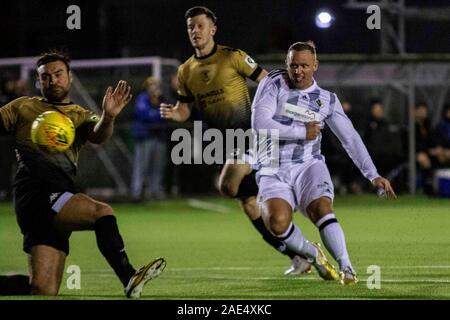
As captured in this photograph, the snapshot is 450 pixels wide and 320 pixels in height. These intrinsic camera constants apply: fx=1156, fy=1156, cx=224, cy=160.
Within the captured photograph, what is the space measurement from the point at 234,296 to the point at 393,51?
1607 cm

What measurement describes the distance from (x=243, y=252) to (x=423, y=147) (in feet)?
28.0

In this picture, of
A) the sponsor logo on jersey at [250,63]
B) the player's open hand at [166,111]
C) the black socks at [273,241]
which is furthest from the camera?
the sponsor logo on jersey at [250,63]

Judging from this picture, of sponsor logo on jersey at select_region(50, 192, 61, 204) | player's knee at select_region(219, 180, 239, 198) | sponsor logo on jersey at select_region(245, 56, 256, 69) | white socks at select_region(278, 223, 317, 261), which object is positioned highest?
sponsor logo on jersey at select_region(245, 56, 256, 69)

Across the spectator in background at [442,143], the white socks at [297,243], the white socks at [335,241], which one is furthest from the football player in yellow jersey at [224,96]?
the spectator in background at [442,143]

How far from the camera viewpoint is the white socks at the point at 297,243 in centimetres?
905

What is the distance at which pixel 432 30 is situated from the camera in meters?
25.4

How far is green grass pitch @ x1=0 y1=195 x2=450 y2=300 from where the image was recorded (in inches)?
340

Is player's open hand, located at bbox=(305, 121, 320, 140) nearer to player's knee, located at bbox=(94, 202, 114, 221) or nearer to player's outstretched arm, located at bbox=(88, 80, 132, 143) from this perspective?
player's outstretched arm, located at bbox=(88, 80, 132, 143)

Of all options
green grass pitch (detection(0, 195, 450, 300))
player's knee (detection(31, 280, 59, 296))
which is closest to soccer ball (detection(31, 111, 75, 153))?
player's knee (detection(31, 280, 59, 296))

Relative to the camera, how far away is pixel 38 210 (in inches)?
321

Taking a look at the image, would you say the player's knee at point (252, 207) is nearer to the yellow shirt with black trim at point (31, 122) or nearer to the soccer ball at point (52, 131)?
the yellow shirt with black trim at point (31, 122)

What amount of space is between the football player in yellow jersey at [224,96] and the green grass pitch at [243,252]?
755mm

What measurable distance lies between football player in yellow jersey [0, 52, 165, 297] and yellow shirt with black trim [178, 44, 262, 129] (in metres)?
2.26
